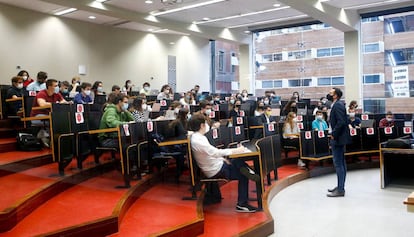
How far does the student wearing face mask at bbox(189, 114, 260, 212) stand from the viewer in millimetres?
3919

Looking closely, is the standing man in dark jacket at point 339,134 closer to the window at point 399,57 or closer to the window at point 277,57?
the window at point 399,57

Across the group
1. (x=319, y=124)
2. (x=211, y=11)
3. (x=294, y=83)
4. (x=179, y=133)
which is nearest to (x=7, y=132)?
(x=179, y=133)

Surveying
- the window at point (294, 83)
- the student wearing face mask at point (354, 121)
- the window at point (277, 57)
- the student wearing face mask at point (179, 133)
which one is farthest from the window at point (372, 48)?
the student wearing face mask at point (179, 133)

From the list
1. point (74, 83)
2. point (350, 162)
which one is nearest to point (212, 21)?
point (74, 83)

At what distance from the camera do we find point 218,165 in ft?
13.0

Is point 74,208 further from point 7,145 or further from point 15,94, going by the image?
point 15,94

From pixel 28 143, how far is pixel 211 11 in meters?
6.23

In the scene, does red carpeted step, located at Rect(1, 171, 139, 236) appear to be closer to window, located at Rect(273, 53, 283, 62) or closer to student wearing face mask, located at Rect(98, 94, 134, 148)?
student wearing face mask, located at Rect(98, 94, 134, 148)

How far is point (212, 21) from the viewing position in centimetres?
1099

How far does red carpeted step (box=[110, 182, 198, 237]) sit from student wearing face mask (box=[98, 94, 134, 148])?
77cm

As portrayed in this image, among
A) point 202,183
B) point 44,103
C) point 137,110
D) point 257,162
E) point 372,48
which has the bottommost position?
point 202,183

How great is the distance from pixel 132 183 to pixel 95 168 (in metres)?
0.56

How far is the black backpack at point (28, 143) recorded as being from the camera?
4977mm

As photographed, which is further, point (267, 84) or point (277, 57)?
point (267, 84)
